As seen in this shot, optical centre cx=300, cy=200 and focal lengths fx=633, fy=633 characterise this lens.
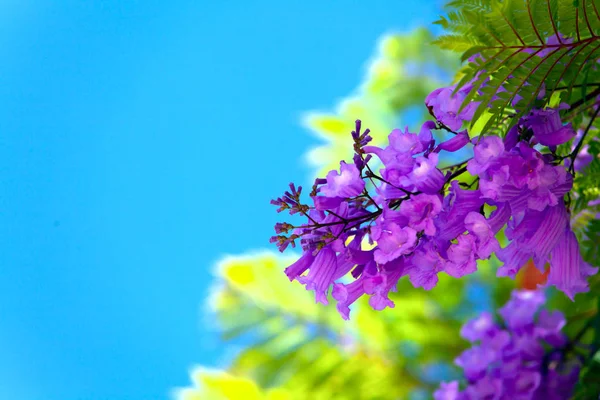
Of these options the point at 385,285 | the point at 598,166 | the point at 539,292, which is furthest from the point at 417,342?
the point at 385,285

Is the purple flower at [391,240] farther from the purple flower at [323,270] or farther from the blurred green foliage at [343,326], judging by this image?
the blurred green foliage at [343,326]

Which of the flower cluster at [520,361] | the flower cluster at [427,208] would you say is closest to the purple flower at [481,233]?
the flower cluster at [427,208]

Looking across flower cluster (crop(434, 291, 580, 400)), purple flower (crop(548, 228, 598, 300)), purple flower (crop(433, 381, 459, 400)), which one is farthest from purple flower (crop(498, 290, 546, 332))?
purple flower (crop(548, 228, 598, 300))

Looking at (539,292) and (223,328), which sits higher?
(223,328)

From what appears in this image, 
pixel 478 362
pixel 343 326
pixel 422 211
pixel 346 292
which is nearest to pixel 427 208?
pixel 422 211

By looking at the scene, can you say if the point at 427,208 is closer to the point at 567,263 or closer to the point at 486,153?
the point at 486,153

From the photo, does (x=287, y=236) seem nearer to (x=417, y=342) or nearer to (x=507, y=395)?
(x=507, y=395)

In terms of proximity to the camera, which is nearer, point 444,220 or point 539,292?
point 444,220
